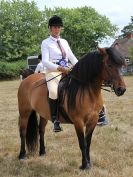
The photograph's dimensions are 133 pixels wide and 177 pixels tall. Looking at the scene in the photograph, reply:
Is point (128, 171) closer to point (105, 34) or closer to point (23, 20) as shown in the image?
point (23, 20)

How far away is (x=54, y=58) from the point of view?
23.4ft

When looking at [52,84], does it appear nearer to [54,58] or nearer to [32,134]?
[54,58]

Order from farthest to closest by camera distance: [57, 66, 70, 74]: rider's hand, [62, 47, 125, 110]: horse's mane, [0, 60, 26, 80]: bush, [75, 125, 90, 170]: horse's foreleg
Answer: [0, 60, 26, 80]: bush < [57, 66, 70, 74]: rider's hand < [75, 125, 90, 170]: horse's foreleg < [62, 47, 125, 110]: horse's mane

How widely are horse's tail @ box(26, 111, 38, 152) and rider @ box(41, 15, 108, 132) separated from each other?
1.10 meters

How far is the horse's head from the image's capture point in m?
5.99

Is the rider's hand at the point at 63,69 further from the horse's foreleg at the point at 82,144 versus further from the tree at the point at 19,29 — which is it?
the tree at the point at 19,29

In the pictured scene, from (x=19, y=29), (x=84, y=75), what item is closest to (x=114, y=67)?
(x=84, y=75)

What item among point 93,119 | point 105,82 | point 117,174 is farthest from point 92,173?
point 105,82

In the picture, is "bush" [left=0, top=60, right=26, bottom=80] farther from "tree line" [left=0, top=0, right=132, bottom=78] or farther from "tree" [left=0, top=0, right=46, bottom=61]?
"tree" [left=0, top=0, right=46, bottom=61]

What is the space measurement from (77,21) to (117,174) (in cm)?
7178

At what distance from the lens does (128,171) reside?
654cm

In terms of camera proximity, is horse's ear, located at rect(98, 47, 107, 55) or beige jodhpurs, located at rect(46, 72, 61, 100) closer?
horse's ear, located at rect(98, 47, 107, 55)

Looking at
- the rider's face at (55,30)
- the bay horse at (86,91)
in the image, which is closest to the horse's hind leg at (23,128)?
the bay horse at (86,91)

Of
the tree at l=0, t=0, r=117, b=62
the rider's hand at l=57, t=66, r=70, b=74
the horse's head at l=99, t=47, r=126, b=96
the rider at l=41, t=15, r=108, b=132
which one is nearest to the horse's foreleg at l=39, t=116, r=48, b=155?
the rider at l=41, t=15, r=108, b=132
